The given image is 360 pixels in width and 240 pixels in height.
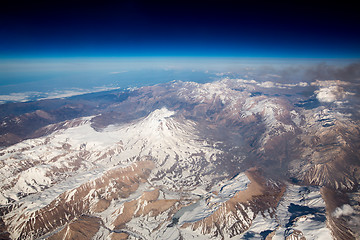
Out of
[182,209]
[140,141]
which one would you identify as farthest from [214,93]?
[182,209]

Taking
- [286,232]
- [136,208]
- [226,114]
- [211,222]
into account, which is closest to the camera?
[286,232]

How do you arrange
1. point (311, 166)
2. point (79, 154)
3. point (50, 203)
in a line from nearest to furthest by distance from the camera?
point (50, 203)
point (311, 166)
point (79, 154)

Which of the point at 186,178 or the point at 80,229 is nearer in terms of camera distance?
the point at 80,229

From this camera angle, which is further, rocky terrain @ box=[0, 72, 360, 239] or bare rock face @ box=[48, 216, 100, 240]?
rocky terrain @ box=[0, 72, 360, 239]

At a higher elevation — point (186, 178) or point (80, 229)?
point (80, 229)

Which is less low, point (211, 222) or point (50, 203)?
point (50, 203)

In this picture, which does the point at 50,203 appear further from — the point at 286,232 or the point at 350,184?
the point at 350,184

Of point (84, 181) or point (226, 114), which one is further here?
point (226, 114)

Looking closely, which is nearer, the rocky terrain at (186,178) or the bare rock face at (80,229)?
the bare rock face at (80,229)
